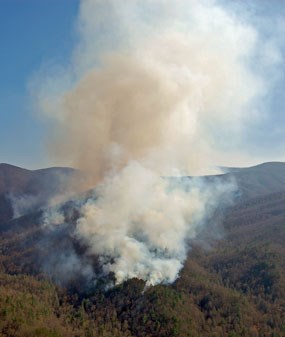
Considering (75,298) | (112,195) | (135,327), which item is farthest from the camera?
(112,195)

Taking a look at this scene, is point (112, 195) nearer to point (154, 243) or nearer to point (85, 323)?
point (154, 243)

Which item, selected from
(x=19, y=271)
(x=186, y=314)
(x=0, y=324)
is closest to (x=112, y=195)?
(x=19, y=271)

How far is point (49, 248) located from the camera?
163m

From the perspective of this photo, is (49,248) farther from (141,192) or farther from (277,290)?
(277,290)

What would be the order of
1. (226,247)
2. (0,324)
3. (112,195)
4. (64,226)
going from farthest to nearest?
(226,247)
(64,226)
(112,195)
(0,324)

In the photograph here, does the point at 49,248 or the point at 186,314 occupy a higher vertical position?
the point at 49,248

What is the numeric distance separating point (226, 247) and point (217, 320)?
263ft

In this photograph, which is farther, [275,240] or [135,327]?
[275,240]

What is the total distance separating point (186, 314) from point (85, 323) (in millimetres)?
24385

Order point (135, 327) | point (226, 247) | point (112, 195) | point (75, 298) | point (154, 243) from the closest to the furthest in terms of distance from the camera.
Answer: point (135, 327) → point (75, 298) → point (154, 243) → point (112, 195) → point (226, 247)

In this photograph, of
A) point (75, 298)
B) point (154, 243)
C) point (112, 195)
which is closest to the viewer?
point (75, 298)

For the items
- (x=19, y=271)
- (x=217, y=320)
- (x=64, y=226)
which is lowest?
(x=217, y=320)

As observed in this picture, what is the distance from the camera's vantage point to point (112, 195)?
524ft

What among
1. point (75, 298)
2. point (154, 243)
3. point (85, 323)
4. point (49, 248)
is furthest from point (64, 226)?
point (85, 323)
